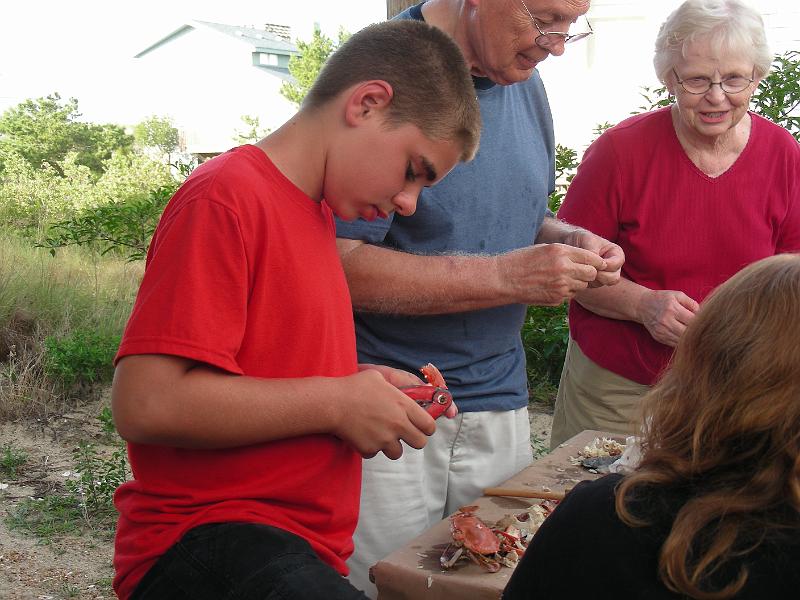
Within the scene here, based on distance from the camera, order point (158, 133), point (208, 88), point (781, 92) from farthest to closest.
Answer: point (208, 88)
point (158, 133)
point (781, 92)

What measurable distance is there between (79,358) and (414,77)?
179 inches

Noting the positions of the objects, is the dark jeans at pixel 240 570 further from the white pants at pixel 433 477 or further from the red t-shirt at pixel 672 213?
the red t-shirt at pixel 672 213

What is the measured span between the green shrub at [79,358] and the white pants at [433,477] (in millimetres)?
3814

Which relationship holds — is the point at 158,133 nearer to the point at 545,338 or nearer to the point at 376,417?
the point at 545,338

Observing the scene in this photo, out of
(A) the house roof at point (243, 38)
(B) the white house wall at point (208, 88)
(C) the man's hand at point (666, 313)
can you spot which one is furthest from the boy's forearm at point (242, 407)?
(A) the house roof at point (243, 38)

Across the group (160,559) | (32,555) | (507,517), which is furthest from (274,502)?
(32,555)

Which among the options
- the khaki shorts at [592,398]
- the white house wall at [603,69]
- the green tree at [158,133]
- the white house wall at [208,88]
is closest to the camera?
the khaki shorts at [592,398]

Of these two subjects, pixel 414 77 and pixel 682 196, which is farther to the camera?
pixel 682 196

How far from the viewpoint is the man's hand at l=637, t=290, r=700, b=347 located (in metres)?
2.91

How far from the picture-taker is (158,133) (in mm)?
33094

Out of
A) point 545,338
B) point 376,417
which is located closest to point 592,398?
point 376,417

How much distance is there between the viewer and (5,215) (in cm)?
945

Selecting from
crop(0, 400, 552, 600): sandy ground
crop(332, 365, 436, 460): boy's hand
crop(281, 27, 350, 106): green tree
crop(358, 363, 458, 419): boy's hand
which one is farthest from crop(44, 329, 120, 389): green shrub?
crop(281, 27, 350, 106): green tree

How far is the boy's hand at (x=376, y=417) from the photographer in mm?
1782
